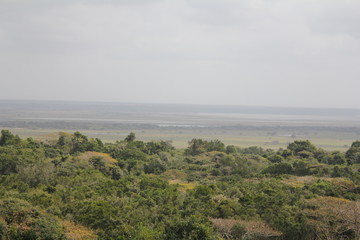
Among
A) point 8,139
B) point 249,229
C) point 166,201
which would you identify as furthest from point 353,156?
point 8,139

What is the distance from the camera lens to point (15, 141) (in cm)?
4575

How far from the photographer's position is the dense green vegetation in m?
18.3

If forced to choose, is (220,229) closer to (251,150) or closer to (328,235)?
(328,235)

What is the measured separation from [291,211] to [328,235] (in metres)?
2.72

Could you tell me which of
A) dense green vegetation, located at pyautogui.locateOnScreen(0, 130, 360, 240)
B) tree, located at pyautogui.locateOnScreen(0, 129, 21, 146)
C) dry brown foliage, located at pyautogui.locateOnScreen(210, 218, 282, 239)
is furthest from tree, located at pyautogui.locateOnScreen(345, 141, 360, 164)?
tree, located at pyautogui.locateOnScreen(0, 129, 21, 146)

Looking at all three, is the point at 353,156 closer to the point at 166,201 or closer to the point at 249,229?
the point at 166,201

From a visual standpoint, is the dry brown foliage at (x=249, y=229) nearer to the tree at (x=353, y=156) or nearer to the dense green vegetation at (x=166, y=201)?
the dense green vegetation at (x=166, y=201)

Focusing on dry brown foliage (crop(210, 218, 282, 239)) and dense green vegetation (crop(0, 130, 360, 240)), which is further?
dry brown foliage (crop(210, 218, 282, 239))

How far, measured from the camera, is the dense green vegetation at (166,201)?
1834cm

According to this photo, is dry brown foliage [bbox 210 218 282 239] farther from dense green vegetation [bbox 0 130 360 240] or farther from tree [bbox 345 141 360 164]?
tree [bbox 345 141 360 164]

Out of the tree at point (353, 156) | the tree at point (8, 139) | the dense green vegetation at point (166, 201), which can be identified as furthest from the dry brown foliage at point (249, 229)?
the tree at point (8, 139)

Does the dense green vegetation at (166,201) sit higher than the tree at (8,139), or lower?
lower

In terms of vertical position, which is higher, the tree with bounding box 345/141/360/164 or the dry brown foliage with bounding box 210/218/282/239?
the tree with bounding box 345/141/360/164

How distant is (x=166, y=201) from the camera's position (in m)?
24.9
